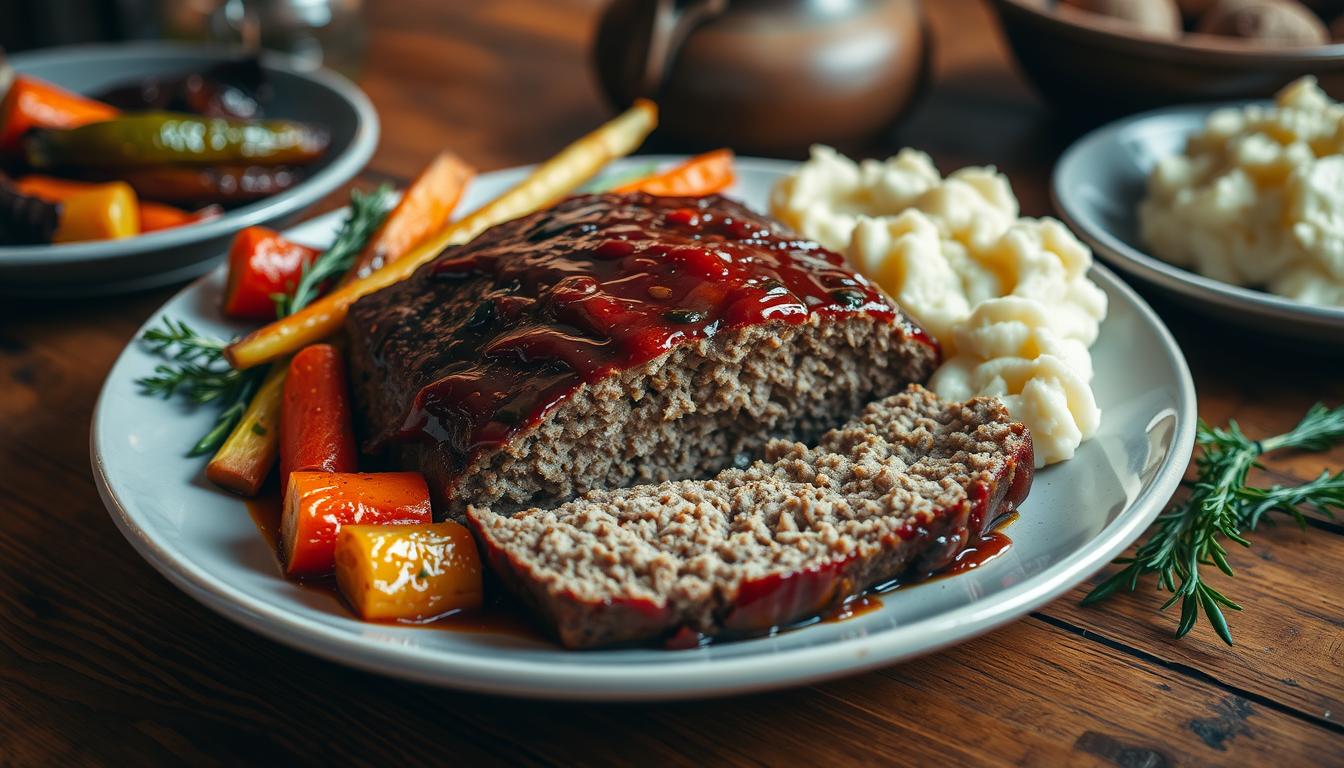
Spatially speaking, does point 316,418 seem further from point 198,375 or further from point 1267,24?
point 1267,24

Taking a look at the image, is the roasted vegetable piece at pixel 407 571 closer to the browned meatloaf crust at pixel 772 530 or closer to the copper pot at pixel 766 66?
the browned meatloaf crust at pixel 772 530

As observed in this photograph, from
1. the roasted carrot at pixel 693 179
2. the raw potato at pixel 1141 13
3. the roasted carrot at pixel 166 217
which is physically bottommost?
the roasted carrot at pixel 166 217

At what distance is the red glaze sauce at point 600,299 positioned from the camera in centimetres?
267

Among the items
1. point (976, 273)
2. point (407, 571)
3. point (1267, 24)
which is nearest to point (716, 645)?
point (407, 571)

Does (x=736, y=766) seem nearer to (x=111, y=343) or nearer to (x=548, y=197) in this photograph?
(x=548, y=197)

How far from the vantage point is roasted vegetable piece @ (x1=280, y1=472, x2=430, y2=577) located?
8.45ft

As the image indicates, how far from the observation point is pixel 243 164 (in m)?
4.68

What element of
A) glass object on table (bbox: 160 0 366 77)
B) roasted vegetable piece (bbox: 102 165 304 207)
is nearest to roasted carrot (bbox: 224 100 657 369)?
roasted vegetable piece (bbox: 102 165 304 207)

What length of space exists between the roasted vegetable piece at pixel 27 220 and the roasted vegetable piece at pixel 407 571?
2302 mm

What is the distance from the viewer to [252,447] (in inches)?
118

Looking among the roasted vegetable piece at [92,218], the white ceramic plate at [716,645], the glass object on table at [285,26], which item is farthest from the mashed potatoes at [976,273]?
the glass object on table at [285,26]

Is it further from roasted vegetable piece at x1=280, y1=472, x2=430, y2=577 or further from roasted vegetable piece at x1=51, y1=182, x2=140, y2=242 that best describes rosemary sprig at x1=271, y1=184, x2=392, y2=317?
roasted vegetable piece at x1=280, y1=472, x2=430, y2=577

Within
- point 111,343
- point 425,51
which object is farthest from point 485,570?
point 425,51

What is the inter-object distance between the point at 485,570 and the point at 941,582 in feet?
3.38
